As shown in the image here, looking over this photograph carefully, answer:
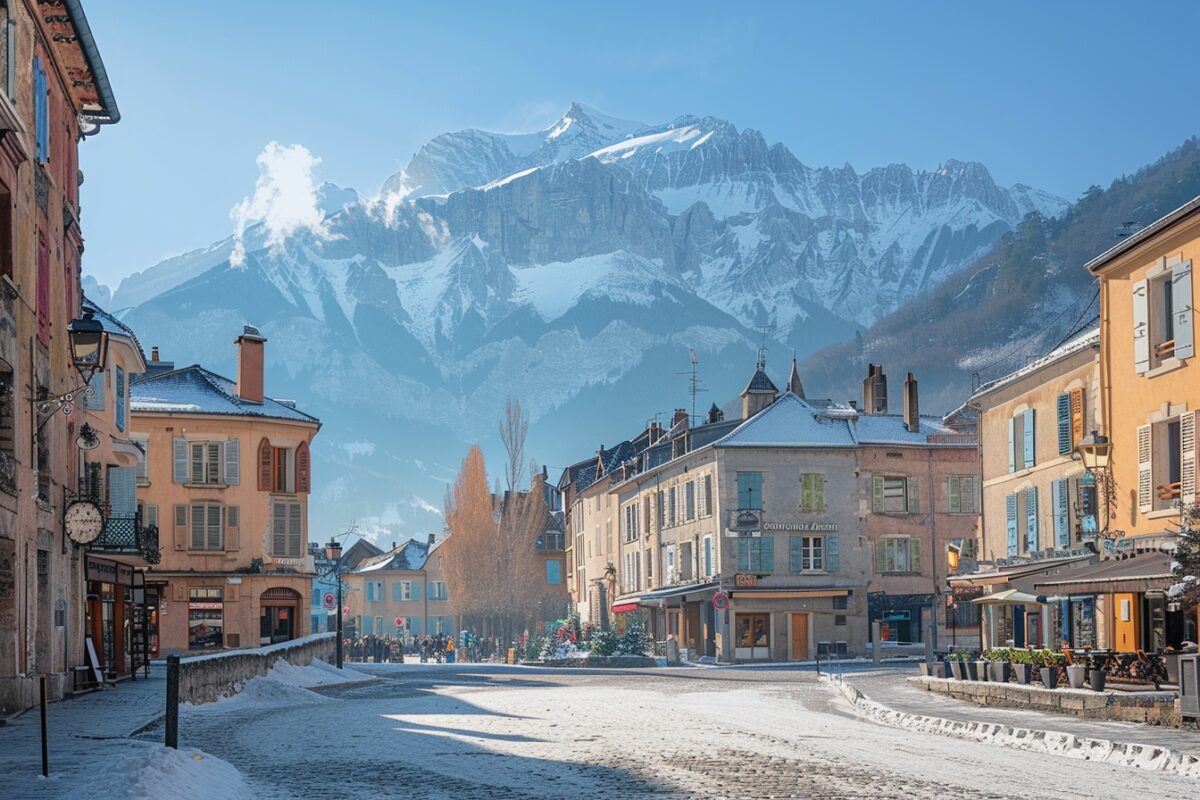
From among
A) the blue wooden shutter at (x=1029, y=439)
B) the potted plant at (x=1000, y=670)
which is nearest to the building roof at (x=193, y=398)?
the blue wooden shutter at (x=1029, y=439)

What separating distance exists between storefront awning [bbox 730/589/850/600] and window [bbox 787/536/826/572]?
1.00 m

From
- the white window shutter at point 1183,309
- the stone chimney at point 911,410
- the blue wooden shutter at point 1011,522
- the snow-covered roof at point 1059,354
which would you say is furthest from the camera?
the stone chimney at point 911,410

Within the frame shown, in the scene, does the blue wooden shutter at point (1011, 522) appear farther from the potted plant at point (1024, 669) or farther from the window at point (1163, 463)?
the window at point (1163, 463)

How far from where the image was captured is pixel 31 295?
25.9m

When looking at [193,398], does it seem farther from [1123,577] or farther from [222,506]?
[1123,577]

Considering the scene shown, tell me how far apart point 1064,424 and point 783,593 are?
91.8ft

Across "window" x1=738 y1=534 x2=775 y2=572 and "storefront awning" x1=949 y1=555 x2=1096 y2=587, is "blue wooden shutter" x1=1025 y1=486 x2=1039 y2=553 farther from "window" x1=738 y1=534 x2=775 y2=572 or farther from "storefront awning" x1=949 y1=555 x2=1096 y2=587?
"window" x1=738 y1=534 x2=775 y2=572

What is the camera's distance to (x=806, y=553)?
64938 mm

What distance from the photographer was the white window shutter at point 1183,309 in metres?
28.4

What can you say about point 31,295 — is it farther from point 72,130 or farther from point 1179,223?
point 1179,223

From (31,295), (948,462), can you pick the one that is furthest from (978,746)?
(948,462)

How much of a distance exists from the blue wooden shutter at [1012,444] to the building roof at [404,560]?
3573 inches

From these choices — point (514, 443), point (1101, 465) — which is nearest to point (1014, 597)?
point (1101, 465)

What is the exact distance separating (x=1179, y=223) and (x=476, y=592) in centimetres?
6784
